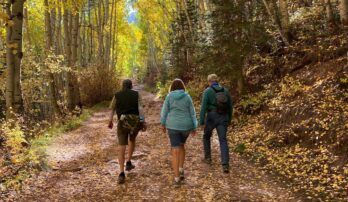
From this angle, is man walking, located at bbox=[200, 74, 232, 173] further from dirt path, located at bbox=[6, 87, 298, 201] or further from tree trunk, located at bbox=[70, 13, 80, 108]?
tree trunk, located at bbox=[70, 13, 80, 108]

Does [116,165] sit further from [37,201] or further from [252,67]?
[252,67]

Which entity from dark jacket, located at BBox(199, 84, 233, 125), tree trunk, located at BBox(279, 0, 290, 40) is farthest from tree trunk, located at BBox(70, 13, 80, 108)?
dark jacket, located at BBox(199, 84, 233, 125)

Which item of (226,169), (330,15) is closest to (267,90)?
(330,15)

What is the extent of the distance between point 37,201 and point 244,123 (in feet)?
22.8

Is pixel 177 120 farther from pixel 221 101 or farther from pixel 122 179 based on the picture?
pixel 122 179

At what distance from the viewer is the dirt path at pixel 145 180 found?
6.77 metres

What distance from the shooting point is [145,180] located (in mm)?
7668

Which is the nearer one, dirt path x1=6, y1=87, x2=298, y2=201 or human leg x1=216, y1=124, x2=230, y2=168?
dirt path x1=6, y1=87, x2=298, y2=201

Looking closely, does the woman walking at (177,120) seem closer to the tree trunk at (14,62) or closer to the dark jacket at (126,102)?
the dark jacket at (126,102)

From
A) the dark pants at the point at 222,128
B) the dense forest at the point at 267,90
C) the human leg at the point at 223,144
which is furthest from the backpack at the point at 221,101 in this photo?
the dense forest at the point at 267,90

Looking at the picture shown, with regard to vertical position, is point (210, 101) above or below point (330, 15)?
below

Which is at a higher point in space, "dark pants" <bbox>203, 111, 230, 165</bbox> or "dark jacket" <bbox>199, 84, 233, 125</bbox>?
"dark jacket" <bbox>199, 84, 233, 125</bbox>

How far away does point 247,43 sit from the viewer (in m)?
12.8

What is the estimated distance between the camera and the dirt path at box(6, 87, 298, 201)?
22.2ft
